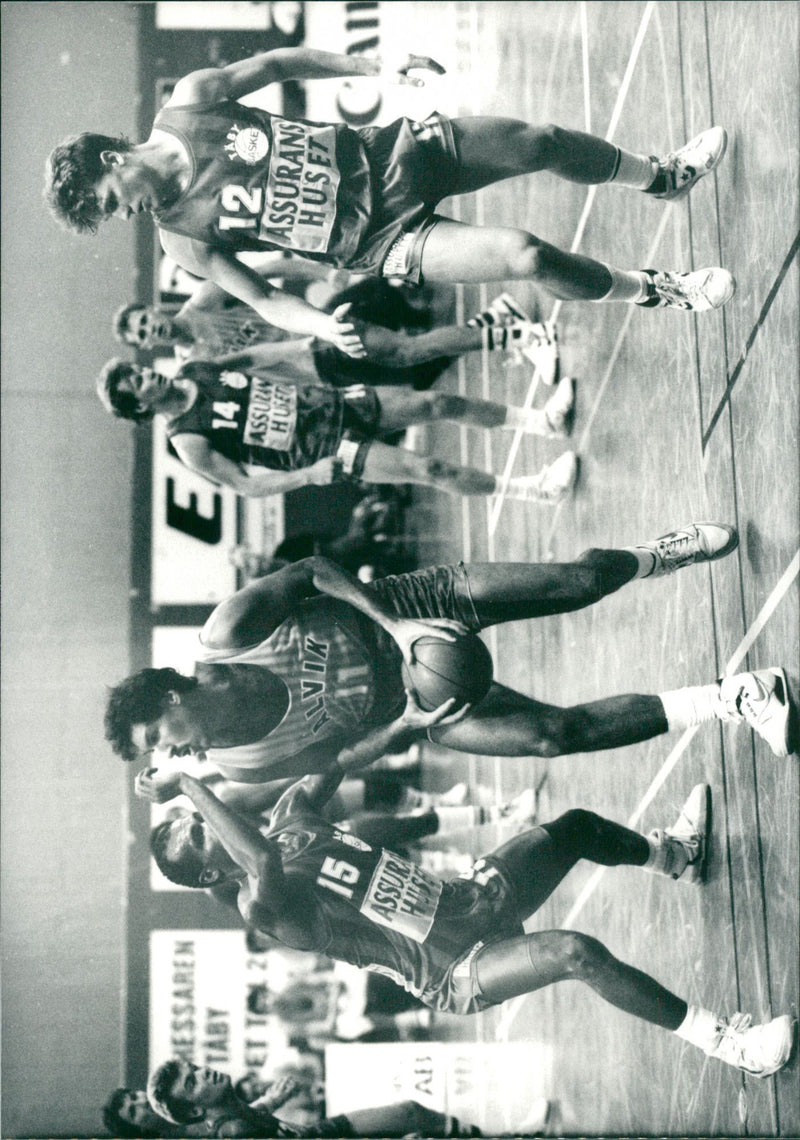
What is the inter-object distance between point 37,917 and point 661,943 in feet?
5.93

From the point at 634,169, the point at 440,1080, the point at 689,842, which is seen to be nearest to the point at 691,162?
the point at 634,169

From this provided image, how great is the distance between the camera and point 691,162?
327 centimetres

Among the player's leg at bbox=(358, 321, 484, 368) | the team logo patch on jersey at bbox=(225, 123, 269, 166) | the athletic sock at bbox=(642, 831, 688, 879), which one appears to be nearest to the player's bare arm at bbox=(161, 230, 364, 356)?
the player's leg at bbox=(358, 321, 484, 368)

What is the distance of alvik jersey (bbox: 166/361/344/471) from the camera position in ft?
11.3

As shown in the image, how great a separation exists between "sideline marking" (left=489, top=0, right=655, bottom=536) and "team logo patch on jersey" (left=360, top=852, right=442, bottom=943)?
3.30 ft

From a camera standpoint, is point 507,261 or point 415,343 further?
point 415,343

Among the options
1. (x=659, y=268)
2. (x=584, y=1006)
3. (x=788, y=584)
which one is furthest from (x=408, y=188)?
(x=584, y=1006)

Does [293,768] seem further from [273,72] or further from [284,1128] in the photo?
[273,72]

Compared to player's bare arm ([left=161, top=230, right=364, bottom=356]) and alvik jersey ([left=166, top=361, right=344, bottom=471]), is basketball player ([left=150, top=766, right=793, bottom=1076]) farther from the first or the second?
player's bare arm ([left=161, top=230, right=364, bottom=356])

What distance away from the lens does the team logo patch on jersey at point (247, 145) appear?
10.5 ft

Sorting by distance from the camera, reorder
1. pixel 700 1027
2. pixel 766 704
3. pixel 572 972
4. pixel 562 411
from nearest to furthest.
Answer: pixel 766 704
pixel 700 1027
pixel 572 972
pixel 562 411

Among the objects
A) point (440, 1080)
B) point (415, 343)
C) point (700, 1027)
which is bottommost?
point (440, 1080)

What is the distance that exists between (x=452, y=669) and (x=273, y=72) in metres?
1.76

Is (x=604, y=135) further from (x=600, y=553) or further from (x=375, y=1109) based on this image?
(x=375, y=1109)
